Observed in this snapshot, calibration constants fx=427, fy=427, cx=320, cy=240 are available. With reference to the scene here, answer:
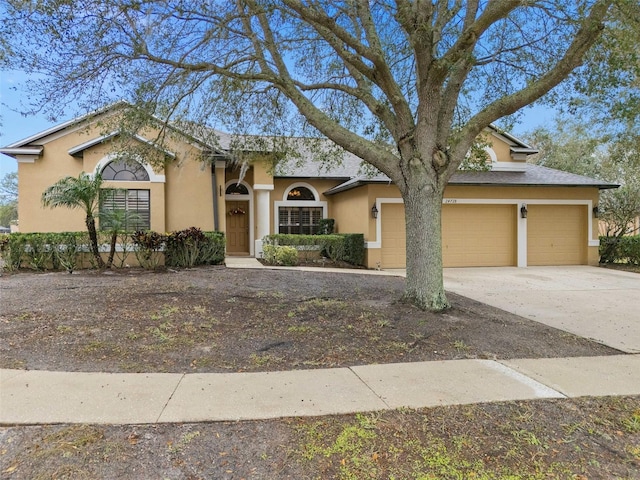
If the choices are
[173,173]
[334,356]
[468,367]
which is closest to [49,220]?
[173,173]

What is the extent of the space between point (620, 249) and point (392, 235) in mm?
9490

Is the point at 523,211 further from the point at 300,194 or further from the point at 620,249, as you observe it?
the point at 300,194

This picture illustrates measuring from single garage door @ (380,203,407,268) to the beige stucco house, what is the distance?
0.04 meters

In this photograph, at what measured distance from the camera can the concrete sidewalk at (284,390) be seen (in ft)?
11.7

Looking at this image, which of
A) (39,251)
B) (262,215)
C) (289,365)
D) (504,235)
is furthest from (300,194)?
(289,365)

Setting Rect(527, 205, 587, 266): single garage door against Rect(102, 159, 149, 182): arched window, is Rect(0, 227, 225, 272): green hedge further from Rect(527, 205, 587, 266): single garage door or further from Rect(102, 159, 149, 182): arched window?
Rect(527, 205, 587, 266): single garage door

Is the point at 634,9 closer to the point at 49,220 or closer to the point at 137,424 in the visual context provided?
the point at 137,424

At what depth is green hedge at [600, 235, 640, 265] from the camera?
16766mm

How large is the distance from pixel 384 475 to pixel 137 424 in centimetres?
194

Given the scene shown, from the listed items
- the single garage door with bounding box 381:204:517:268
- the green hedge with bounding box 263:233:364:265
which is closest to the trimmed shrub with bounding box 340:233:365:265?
the green hedge with bounding box 263:233:364:265

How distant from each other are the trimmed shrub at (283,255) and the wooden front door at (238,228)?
4.08 meters

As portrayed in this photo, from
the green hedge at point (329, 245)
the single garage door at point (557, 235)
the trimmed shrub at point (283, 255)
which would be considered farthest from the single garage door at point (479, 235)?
the trimmed shrub at point (283, 255)

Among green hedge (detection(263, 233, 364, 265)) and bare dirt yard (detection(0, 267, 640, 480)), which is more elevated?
green hedge (detection(263, 233, 364, 265))

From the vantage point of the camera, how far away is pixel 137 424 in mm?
3369
